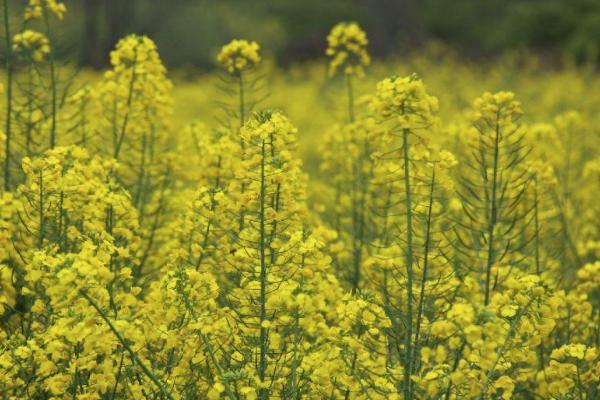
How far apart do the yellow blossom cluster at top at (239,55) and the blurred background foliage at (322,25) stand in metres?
13.0

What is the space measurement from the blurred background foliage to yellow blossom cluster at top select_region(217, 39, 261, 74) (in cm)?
1301

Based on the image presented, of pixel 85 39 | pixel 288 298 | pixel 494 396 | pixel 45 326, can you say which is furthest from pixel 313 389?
pixel 85 39

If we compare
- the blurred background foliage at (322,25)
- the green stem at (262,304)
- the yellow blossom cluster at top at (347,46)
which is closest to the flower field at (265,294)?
the green stem at (262,304)

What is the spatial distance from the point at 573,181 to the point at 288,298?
5.00 meters

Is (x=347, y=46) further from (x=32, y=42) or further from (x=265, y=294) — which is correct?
(x=265, y=294)

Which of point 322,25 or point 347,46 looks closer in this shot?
point 347,46

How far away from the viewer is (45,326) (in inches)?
144

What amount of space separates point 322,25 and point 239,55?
73.8 ft

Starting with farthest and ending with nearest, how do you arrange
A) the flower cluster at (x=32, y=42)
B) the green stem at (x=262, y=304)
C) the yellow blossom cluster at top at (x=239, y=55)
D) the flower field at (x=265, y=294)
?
the flower cluster at (x=32, y=42) → the yellow blossom cluster at top at (x=239, y=55) → the green stem at (x=262, y=304) → the flower field at (x=265, y=294)

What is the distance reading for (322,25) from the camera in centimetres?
2683

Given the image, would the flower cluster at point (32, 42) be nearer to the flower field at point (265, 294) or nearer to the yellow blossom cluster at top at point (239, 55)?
the flower field at point (265, 294)

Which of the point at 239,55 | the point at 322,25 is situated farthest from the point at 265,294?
the point at 322,25

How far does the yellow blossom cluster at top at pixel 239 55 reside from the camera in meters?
4.64

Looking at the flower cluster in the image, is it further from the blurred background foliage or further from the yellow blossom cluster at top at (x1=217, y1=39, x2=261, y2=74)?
the blurred background foliage
